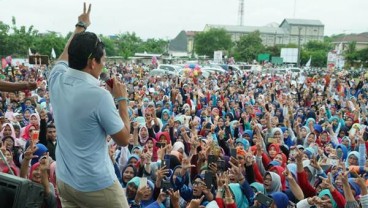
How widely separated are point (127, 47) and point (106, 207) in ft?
194

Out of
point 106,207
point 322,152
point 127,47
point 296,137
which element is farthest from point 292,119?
point 127,47

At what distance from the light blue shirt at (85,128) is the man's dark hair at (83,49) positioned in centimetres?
4

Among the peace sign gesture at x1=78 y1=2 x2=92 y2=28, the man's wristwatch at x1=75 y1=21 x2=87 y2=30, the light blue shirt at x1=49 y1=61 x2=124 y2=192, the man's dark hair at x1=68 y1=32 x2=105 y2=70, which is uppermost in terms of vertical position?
the peace sign gesture at x1=78 y1=2 x2=92 y2=28

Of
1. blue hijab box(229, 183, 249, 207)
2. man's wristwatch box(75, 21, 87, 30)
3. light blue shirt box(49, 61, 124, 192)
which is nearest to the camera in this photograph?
light blue shirt box(49, 61, 124, 192)

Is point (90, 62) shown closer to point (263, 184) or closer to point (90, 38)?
point (90, 38)

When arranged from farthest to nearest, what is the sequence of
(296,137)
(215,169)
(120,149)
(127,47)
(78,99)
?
(127,47)
(296,137)
(120,149)
(215,169)
(78,99)

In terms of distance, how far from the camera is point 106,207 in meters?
1.82

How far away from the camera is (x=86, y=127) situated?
177cm

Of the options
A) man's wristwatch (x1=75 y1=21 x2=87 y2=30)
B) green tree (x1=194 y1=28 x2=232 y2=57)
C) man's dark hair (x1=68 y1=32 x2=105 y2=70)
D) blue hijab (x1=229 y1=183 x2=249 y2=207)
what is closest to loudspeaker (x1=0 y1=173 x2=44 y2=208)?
man's dark hair (x1=68 y1=32 x2=105 y2=70)

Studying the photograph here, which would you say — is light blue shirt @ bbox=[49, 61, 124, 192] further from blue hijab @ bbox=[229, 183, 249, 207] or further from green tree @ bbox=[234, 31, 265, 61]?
green tree @ bbox=[234, 31, 265, 61]

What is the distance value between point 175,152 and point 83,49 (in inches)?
147

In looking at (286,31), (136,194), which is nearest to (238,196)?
(136,194)

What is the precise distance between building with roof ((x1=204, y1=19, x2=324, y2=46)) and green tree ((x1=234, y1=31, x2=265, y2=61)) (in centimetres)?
3397

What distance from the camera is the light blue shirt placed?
175cm
